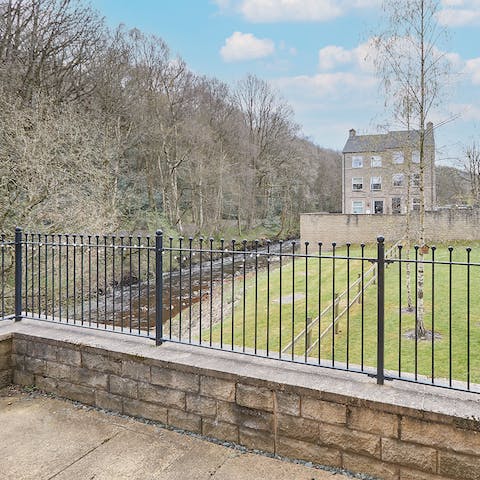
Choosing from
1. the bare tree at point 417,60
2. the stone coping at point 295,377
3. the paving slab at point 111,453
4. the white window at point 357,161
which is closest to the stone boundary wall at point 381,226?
the white window at point 357,161

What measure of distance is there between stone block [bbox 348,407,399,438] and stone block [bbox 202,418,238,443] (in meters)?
0.87

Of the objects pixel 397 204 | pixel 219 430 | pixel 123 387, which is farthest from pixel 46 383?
pixel 397 204

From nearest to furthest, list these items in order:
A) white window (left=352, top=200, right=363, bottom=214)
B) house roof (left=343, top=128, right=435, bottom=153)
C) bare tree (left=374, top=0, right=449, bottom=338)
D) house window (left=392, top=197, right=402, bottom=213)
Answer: bare tree (left=374, top=0, right=449, bottom=338) → house roof (left=343, top=128, right=435, bottom=153) → house window (left=392, top=197, right=402, bottom=213) → white window (left=352, top=200, right=363, bottom=214)

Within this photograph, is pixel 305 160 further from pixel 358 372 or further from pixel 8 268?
pixel 358 372

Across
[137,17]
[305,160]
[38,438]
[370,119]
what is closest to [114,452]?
[38,438]

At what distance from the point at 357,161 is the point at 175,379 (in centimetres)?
3451

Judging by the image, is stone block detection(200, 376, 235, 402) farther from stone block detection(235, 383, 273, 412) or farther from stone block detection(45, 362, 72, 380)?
stone block detection(45, 362, 72, 380)

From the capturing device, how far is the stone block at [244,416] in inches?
116

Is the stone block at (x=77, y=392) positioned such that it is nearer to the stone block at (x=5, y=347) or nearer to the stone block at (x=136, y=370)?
the stone block at (x=136, y=370)

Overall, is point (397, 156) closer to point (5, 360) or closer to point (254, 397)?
point (254, 397)

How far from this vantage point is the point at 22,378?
162 inches

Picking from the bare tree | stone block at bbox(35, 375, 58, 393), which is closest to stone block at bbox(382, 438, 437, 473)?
stone block at bbox(35, 375, 58, 393)

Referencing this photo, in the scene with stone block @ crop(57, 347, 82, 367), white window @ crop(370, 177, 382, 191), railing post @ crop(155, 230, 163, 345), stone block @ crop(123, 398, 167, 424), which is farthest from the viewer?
white window @ crop(370, 177, 382, 191)

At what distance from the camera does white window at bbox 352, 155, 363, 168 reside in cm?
3503
